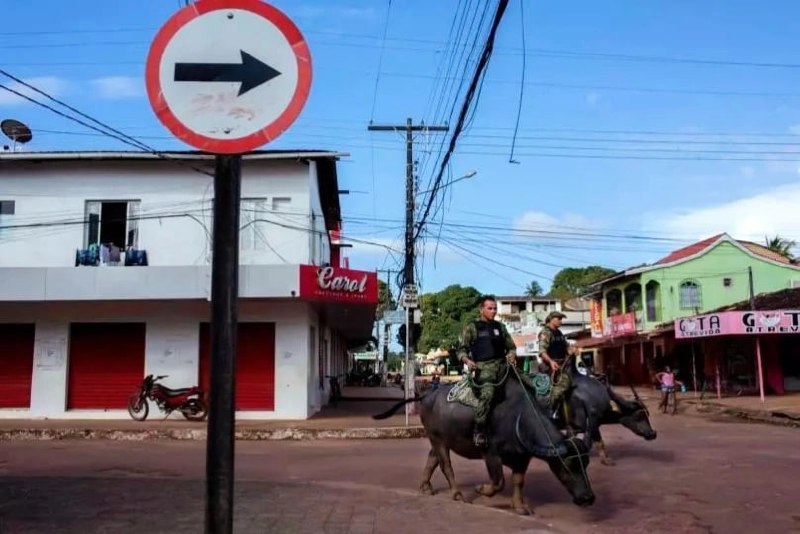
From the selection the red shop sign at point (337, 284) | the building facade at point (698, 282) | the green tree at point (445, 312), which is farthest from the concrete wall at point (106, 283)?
the green tree at point (445, 312)

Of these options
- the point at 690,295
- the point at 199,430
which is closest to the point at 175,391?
the point at 199,430

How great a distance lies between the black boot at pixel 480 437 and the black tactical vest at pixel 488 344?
2.44 feet

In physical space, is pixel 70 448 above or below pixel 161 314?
below

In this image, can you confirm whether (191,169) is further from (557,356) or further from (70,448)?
(557,356)

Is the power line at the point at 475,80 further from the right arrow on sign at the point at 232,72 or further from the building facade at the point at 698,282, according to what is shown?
the building facade at the point at 698,282

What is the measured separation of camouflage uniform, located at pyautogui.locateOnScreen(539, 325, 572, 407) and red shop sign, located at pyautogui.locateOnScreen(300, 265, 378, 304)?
846 centimetres

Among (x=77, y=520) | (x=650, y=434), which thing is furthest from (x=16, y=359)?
(x=650, y=434)

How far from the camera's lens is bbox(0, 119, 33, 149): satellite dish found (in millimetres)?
22094

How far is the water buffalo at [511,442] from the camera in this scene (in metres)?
7.01

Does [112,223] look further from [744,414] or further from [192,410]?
[744,414]

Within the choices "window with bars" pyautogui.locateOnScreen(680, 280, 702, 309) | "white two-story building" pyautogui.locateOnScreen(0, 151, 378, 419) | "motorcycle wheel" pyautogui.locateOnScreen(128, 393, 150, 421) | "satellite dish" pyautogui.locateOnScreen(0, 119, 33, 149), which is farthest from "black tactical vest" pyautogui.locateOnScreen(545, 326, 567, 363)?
"window with bars" pyautogui.locateOnScreen(680, 280, 702, 309)

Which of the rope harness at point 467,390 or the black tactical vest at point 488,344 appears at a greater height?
the black tactical vest at point 488,344

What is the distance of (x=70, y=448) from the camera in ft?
48.9

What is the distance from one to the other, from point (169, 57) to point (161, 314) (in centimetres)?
1845
